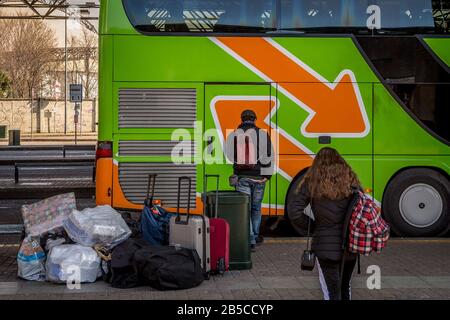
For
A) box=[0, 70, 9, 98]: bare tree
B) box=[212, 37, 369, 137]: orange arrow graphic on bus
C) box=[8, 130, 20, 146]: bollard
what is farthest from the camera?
box=[0, 70, 9, 98]: bare tree

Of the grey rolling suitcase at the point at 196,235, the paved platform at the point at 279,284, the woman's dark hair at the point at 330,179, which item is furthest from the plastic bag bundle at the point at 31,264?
the woman's dark hair at the point at 330,179

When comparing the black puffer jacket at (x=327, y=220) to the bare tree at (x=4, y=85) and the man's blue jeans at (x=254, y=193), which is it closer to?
the man's blue jeans at (x=254, y=193)

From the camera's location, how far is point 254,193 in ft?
35.0

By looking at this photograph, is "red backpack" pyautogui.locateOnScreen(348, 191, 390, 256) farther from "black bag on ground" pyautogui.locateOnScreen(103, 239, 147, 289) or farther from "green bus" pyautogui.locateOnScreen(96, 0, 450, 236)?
"green bus" pyautogui.locateOnScreen(96, 0, 450, 236)

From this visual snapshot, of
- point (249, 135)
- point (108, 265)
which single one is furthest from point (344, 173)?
point (249, 135)

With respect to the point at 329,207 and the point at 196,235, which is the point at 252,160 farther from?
the point at 329,207

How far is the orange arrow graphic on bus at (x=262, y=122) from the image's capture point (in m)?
11.6

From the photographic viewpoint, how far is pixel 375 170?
11.8 m

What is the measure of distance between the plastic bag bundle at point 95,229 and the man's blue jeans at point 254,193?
2152 mm

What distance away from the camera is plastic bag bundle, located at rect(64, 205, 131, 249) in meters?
8.73

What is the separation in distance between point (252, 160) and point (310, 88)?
5.91 feet

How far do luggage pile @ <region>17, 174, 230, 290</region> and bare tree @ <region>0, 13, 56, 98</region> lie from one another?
2101 inches

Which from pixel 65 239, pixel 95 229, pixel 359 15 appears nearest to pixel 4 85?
pixel 359 15

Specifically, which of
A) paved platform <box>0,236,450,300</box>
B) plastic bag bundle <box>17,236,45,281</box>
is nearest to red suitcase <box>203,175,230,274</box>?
paved platform <box>0,236,450,300</box>
